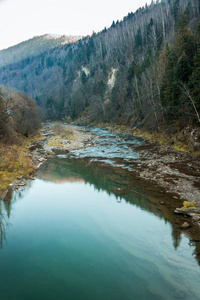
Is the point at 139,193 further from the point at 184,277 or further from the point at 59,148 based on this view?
the point at 59,148

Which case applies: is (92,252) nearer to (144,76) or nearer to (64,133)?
(144,76)

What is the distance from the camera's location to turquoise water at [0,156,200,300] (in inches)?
231

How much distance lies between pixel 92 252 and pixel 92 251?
56 millimetres

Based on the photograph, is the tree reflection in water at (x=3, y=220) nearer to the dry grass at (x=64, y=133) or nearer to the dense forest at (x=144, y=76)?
the dense forest at (x=144, y=76)

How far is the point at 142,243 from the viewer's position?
25.9ft

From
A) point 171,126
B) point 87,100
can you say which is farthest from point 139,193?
point 87,100

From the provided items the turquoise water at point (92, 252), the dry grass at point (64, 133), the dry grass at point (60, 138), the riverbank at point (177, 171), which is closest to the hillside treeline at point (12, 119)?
the dry grass at point (60, 138)

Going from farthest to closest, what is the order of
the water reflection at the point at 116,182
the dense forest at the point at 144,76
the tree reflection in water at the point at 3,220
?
the dense forest at the point at 144,76 < the water reflection at the point at 116,182 < the tree reflection in water at the point at 3,220

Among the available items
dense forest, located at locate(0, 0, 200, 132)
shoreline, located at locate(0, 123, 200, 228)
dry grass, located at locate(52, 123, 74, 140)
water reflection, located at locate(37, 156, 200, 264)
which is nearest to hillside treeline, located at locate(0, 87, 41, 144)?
dense forest, located at locate(0, 0, 200, 132)

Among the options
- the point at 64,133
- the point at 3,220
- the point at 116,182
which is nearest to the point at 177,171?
the point at 116,182

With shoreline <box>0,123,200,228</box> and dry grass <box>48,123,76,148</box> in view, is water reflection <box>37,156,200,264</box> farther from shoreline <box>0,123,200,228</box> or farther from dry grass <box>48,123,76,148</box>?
dry grass <box>48,123,76,148</box>

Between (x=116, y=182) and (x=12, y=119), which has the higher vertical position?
(x=12, y=119)

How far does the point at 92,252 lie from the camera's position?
297 inches

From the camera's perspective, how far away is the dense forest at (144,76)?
82.3 feet
